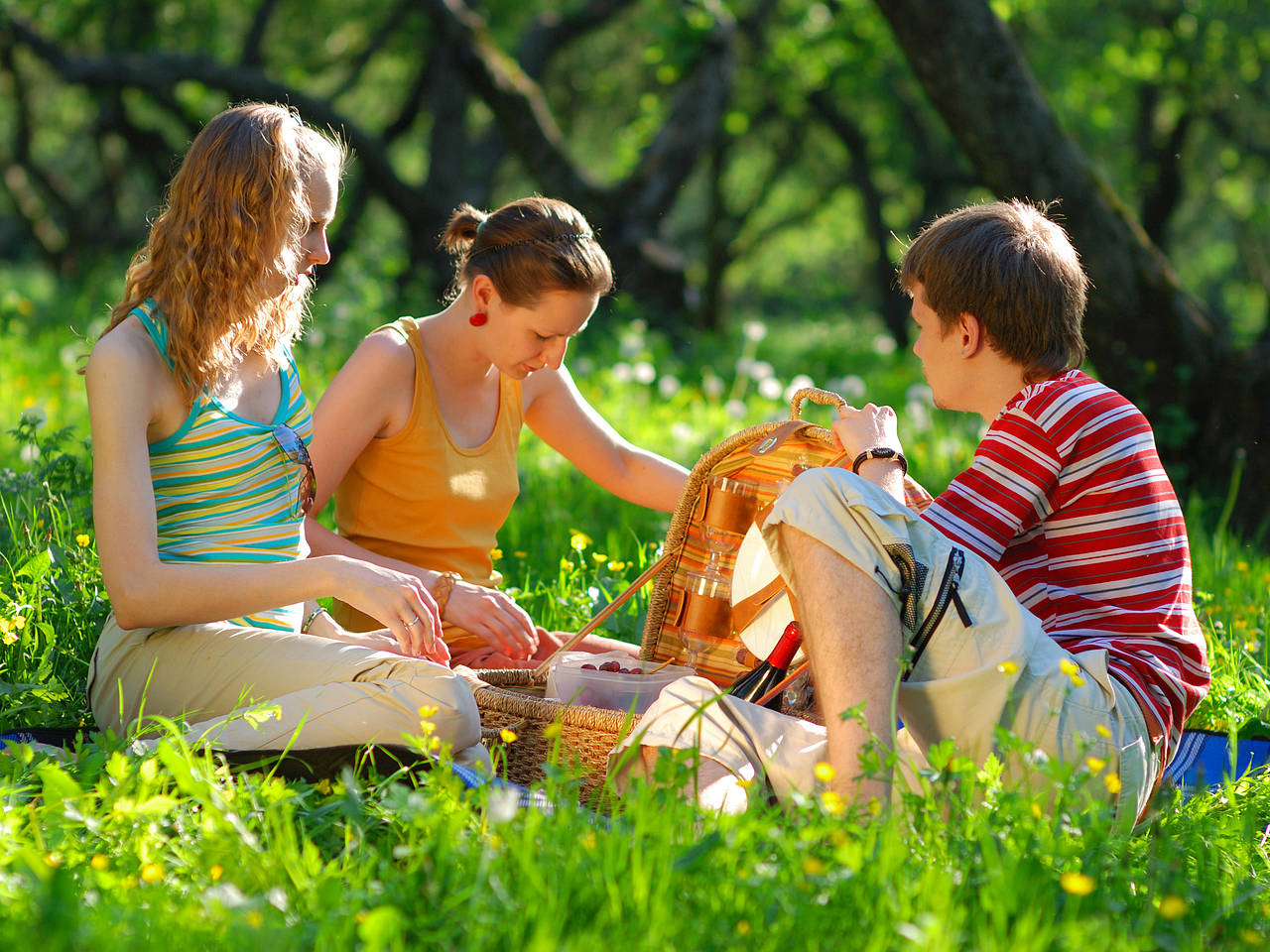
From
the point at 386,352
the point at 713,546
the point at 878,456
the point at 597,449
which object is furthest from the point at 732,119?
the point at 878,456

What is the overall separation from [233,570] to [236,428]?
1.08 ft

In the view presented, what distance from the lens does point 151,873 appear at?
1669 mm

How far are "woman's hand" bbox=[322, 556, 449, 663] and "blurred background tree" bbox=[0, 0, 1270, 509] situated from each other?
4.28 meters

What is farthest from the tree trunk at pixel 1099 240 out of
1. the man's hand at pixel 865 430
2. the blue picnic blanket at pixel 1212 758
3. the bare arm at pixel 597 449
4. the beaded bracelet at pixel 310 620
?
the beaded bracelet at pixel 310 620

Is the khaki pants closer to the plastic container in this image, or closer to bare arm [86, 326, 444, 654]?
bare arm [86, 326, 444, 654]

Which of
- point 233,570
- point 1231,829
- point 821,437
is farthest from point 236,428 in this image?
point 1231,829

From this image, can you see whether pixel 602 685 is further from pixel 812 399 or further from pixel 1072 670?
pixel 1072 670

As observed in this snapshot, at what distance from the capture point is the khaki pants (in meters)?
2.27

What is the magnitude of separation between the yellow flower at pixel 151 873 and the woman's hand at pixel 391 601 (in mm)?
647

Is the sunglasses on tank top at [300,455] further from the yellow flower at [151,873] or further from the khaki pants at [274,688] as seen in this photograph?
the yellow flower at [151,873]

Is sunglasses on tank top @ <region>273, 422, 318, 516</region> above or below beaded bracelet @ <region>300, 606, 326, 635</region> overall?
above

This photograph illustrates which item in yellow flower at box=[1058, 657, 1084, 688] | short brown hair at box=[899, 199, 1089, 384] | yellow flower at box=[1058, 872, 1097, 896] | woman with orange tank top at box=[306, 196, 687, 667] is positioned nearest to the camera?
yellow flower at box=[1058, 872, 1097, 896]

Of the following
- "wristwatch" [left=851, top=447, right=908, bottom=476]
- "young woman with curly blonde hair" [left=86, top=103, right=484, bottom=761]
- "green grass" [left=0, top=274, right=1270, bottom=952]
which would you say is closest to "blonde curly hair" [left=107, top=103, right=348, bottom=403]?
"young woman with curly blonde hair" [left=86, top=103, right=484, bottom=761]

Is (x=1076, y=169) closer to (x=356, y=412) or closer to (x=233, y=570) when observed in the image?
(x=356, y=412)
